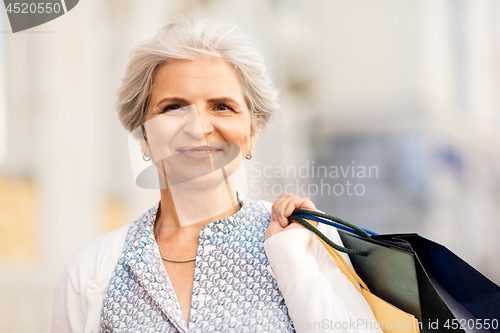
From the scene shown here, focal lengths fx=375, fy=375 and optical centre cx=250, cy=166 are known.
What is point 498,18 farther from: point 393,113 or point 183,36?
point 183,36

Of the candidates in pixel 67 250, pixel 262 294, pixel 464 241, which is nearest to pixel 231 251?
pixel 262 294

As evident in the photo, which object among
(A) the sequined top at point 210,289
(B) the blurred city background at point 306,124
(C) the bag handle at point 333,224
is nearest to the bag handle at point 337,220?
(C) the bag handle at point 333,224

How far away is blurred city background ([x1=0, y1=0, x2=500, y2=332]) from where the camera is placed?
1.12 m

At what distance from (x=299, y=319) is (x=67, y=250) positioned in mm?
805

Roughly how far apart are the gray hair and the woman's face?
0.02 metres

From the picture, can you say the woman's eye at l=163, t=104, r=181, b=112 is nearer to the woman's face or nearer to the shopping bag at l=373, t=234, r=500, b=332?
the woman's face

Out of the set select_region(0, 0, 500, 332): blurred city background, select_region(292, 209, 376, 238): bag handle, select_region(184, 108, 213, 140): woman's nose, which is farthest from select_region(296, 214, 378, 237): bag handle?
select_region(0, 0, 500, 332): blurred city background

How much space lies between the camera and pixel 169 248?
828 millimetres

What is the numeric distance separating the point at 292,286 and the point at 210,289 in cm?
17

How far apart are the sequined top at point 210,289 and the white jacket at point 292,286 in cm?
3

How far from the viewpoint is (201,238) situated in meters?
0.81

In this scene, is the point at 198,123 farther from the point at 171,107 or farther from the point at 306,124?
the point at 306,124

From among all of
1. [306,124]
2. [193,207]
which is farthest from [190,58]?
[306,124]

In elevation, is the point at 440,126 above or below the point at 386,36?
below
